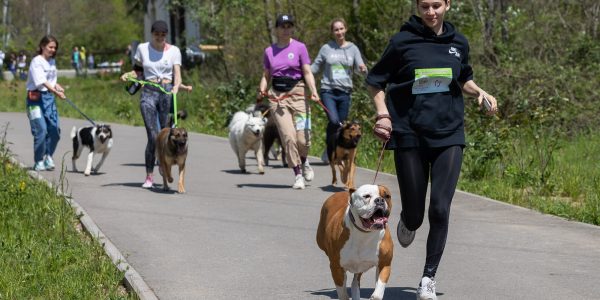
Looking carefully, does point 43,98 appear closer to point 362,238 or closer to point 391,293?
point 391,293

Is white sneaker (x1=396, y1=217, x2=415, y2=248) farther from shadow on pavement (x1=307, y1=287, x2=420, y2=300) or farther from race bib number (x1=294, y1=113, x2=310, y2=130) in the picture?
race bib number (x1=294, y1=113, x2=310, y2=130)

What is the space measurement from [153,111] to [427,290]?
7.26 meters

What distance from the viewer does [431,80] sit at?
6797 millimetres

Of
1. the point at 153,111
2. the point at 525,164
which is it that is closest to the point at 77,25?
the point at 153,111

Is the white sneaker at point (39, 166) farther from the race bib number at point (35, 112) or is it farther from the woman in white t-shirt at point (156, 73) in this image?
the woman in white t-shirt at point (156, 73)

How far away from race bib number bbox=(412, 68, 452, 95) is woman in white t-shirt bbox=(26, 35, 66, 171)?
8.84 meters

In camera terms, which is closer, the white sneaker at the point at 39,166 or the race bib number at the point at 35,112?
the race bib number at the point at 35,112

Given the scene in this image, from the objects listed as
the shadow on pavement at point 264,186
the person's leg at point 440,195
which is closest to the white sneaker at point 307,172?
the shadow on pavement at point 264,186

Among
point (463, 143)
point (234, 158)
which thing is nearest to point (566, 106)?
point (234, 158)

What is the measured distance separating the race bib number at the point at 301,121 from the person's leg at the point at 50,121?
3.86 m

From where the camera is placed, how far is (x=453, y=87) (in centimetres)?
691

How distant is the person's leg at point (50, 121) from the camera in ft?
50.4

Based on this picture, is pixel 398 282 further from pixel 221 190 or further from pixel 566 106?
pixel 566 106

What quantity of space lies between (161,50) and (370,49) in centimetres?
1033
